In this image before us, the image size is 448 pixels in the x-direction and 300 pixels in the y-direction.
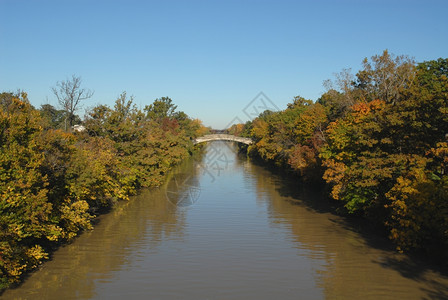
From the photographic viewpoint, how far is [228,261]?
56.6 ft

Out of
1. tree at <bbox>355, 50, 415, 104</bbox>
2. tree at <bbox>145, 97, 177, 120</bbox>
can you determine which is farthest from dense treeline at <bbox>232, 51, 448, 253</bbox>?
tree at <bbox>145, 97, 177, 120</bbox>

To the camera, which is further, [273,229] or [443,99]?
[273,229]

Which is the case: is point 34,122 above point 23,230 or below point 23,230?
above

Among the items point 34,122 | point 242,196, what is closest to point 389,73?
point 242,196

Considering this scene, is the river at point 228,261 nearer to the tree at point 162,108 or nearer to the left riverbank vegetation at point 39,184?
the left riverbank vegetation at point 39,184

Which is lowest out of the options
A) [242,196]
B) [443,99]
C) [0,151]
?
[242,196]

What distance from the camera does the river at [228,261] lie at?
1403 centimetres

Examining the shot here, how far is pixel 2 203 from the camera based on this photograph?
12.0 m

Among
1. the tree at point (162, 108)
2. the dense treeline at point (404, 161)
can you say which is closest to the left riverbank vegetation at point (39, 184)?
the dense treeline at point (404, 161)

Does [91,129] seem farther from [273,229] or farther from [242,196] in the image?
[273,229]

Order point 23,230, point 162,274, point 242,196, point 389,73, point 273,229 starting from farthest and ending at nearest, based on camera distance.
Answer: point 242,196, point 389,73, point 273,229, point 162,274, point 23,230

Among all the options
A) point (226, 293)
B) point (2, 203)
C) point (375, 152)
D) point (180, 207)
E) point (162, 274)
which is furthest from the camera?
point (180, 207)

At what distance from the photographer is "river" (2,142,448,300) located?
14.0m

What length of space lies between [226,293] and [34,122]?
9.89 m
